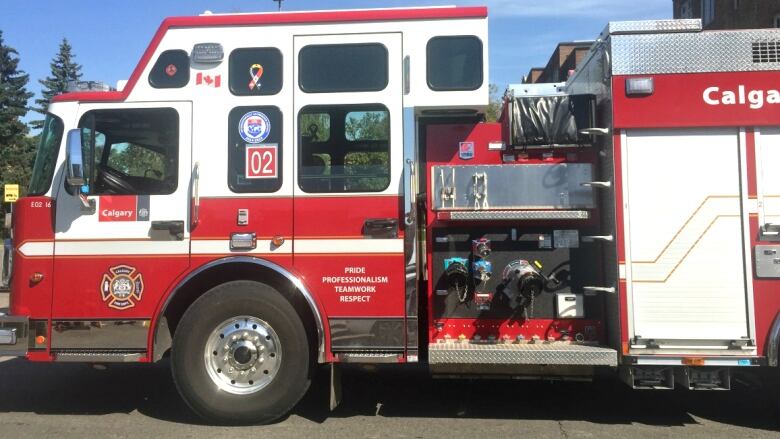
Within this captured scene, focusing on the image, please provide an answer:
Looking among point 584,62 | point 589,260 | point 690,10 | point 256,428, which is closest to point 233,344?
point 256,428

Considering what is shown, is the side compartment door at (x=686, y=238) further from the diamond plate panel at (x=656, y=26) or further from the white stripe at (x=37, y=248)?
the white stripe at (x=37, y=248)

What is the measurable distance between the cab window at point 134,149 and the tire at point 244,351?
1.04 metres

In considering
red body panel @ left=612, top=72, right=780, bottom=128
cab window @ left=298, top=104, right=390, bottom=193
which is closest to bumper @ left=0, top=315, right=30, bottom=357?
cab window @ left=298, top=104, right=390, bottom=193

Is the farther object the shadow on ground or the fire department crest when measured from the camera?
the shadow on ground

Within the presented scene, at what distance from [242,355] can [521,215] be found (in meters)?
2.41

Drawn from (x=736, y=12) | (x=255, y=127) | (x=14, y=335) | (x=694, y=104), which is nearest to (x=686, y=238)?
(x=694, y=104)

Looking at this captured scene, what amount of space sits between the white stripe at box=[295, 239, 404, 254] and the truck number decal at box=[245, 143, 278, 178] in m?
0.58

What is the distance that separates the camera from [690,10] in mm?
24750

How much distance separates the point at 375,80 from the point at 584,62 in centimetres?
195

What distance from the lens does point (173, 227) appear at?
15.5ft

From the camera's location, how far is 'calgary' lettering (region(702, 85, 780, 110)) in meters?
4.44

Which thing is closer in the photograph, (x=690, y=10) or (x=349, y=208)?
(x=349, y=208)

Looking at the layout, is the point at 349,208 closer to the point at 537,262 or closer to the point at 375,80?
Result: the point at 375,80

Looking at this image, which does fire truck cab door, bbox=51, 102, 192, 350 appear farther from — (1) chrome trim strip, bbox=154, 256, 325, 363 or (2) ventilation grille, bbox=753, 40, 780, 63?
(2) ventilation grille, bbox=753, 40, 780, 63
